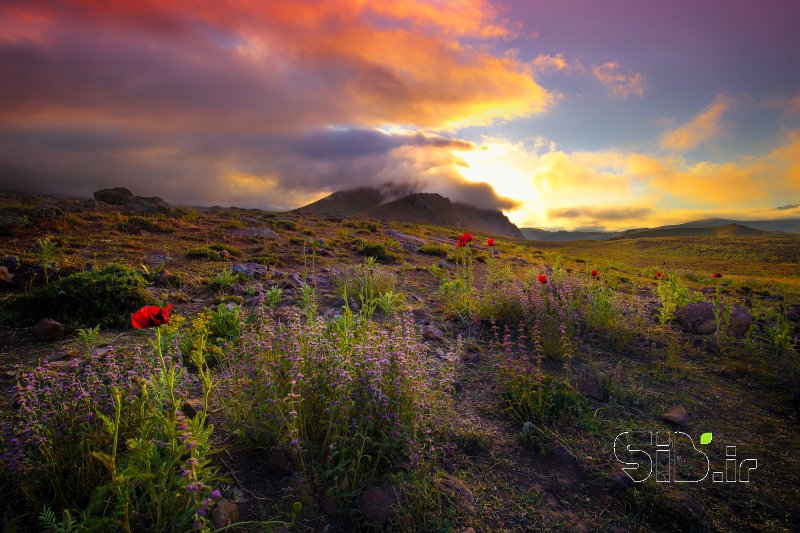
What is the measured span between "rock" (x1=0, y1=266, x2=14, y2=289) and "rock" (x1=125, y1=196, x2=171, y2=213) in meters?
18.5

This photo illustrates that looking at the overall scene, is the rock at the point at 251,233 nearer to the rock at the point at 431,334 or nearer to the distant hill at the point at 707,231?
the rock at the point at 431,334

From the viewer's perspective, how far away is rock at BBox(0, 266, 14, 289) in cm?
727

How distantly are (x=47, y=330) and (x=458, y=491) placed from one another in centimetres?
620

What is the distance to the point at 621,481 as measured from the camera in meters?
2.99

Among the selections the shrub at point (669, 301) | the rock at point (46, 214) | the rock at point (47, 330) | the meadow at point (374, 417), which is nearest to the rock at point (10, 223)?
the rock at point (46, 214)

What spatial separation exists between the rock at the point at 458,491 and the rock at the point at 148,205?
88.8 ft

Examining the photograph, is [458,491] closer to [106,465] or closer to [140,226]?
[106,465]

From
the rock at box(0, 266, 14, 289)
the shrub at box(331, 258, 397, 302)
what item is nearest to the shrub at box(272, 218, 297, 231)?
the shrub at box(331, 258, 397, 302)

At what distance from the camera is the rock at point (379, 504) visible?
244 centimetres

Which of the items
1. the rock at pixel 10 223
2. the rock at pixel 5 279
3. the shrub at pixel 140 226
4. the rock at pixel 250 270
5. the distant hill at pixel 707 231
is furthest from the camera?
the distant hill at pixel 707 231

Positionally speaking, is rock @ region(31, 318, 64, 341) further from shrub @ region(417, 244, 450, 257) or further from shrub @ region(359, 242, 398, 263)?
shrub @ region(417, 244, 450, 257)

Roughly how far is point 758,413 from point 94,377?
661cm

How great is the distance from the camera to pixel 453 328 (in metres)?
6.60

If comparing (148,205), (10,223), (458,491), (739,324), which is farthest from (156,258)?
(148,205)
